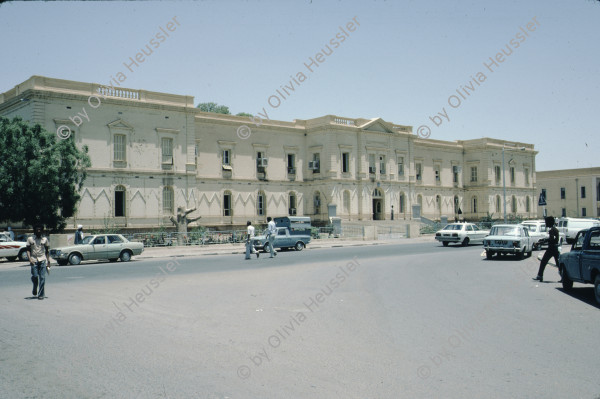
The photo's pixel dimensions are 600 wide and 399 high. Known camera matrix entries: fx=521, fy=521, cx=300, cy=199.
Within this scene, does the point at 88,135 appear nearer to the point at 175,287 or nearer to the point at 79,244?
the point at 79,244

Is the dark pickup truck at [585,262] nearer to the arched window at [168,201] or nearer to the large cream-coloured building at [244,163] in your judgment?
the large cream-coloured building at [244,163]

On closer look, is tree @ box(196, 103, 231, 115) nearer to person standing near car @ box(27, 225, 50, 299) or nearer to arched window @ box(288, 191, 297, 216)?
arched window @ box(288, 191, 297, 216)

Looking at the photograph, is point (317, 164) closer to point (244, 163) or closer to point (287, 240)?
point (244, 163)

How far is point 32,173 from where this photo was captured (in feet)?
97.8

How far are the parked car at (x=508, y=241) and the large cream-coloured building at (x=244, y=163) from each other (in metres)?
25.4

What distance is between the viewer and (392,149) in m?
59.1

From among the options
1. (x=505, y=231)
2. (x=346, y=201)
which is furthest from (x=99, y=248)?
(x=346, y=201)

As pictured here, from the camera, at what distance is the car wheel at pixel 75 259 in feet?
76.4

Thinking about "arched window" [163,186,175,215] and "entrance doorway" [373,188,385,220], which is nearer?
"arched window" [163,186,175,215]

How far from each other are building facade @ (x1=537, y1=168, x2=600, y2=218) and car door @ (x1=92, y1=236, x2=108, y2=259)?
76.3 metres

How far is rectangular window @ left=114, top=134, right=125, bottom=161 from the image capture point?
40.7 m

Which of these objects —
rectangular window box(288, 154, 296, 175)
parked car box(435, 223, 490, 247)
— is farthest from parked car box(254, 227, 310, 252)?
rectangular window box(288, 154, 296, 175)

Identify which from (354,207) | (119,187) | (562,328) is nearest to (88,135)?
(119,187)

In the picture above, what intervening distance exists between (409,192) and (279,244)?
110 ft
